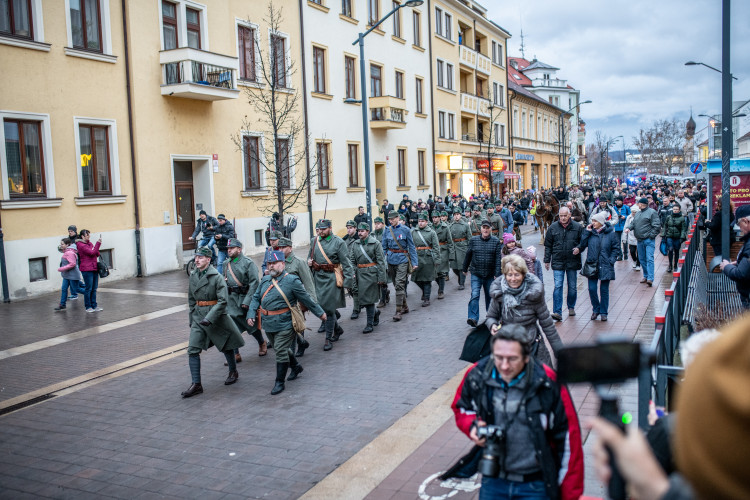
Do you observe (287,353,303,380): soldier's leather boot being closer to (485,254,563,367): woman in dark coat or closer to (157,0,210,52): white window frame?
(485,254,563,367): woman in dark coat

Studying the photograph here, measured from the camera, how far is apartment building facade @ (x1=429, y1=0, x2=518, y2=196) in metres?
39.3

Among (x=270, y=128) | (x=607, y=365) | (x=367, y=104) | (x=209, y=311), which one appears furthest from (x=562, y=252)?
(x=367, y=104)

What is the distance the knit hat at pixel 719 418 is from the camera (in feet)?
3.63

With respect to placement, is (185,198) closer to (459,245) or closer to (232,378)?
(459,245)

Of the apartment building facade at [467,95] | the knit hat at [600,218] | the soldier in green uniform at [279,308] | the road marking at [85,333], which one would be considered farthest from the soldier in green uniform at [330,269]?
the apartment building facade at [467,95]

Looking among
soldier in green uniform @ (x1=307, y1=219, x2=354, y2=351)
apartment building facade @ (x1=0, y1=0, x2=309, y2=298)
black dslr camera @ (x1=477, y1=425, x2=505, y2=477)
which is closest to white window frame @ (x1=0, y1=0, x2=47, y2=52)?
apartment building facade @ (x1=0, y1=0, x2=309, y2=298)

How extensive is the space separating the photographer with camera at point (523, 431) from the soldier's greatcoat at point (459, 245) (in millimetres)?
11923

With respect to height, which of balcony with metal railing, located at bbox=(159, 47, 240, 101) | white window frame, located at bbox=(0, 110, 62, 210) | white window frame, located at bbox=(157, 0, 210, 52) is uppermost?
white window frame, located at bbox=(157, 0, 210, 52)

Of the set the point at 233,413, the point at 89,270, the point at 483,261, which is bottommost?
the point at 233,413

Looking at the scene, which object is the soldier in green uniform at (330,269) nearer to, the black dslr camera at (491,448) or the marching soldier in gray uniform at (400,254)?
the marching soldier in gray uniform at (400,254)

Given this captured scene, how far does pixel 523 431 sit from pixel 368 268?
8175 millimetres

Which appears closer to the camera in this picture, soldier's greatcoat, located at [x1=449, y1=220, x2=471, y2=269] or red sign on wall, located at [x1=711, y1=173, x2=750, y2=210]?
soldier's greatcoat, located at [x1=449, y1=220, x2=471, y2=269]

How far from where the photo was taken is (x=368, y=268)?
11.4 m

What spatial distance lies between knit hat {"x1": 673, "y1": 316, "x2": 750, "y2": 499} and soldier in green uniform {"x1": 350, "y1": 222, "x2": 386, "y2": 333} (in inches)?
398
